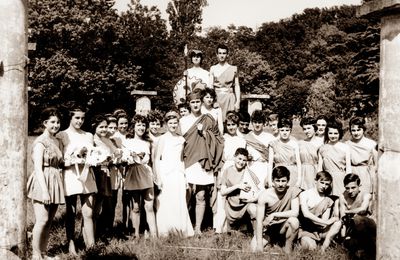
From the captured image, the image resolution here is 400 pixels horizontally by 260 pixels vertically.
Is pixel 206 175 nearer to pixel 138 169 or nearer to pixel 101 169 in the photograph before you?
pixel 138 169

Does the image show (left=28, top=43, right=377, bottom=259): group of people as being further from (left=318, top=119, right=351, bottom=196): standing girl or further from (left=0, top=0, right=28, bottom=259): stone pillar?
(left=0, top=0, right=28, bottom=259): stone pillar

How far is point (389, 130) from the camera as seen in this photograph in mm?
4352

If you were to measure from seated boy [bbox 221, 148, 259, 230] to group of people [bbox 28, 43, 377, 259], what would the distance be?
17mm

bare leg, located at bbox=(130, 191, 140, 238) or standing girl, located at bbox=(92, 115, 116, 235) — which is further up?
standing girl, located at bbox=(92, 115, 116, 235)

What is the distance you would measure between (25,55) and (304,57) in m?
66.6

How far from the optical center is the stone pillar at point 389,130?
4.31 metres

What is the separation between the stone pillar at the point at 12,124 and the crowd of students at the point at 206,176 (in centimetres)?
178

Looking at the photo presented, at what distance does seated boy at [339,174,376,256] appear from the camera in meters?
6.75

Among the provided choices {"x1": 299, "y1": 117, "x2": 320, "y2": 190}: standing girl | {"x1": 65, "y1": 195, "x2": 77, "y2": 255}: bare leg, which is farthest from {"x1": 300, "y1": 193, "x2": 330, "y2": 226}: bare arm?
{"x1": 65, "y1": 195, "x2": 77, "y2": 255}: bare leg

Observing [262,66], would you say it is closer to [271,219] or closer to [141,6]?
[141,6]

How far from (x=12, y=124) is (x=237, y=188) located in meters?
4.34

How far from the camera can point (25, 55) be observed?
4.48 metres

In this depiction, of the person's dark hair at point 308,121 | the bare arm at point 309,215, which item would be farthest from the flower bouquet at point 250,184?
the person's dark hair at point 308,121

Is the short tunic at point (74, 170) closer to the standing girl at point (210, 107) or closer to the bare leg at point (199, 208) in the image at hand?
the bare leg at point (199, 208)
